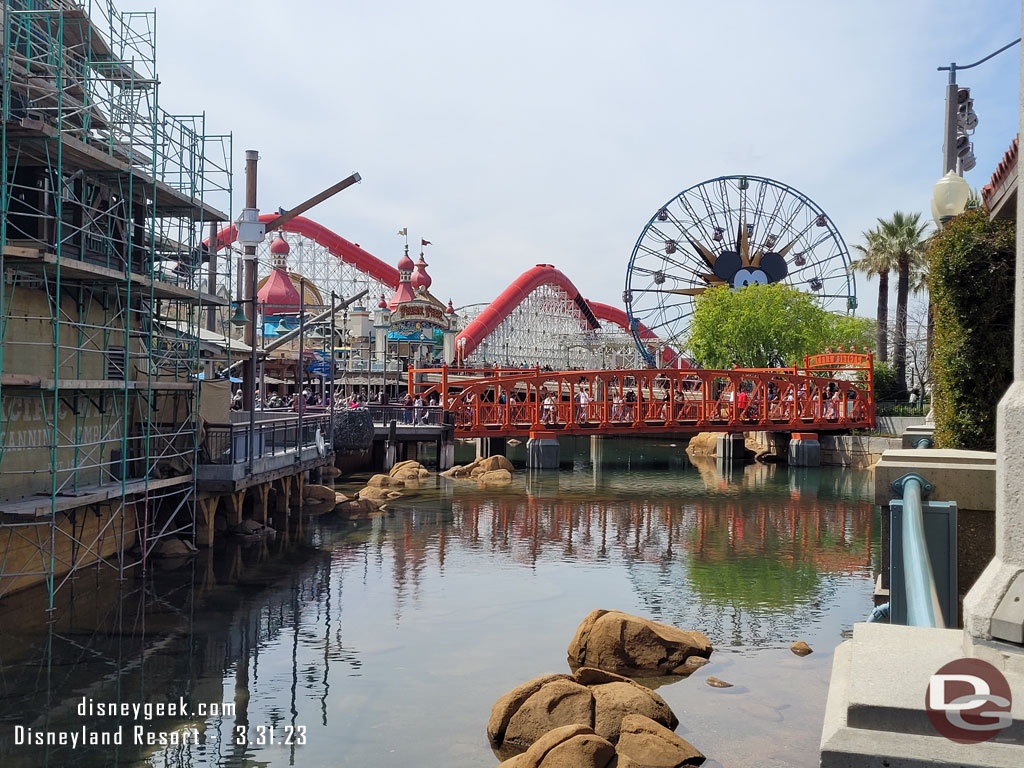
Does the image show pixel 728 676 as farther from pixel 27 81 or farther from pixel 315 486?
pixel 315 486

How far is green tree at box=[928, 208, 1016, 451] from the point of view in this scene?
26.3ft

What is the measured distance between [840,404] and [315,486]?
31.6 meters

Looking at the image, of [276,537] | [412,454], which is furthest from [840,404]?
[276,537]

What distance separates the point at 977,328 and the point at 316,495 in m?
25.2

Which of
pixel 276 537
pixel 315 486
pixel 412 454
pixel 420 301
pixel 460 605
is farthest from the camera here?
pixel 420 301

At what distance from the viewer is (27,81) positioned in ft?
57.5

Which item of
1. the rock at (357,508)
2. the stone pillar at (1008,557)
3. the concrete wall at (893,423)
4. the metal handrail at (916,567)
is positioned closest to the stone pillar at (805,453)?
the concrete wall at (893,423)

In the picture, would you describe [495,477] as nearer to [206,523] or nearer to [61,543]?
[206,523]

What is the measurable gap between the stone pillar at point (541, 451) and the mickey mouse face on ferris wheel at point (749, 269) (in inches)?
1097

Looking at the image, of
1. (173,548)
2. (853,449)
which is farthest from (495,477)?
(853,449)

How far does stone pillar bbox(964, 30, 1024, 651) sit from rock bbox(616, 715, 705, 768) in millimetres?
8630

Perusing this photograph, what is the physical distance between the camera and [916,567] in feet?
11.6

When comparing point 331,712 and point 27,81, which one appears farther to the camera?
point 27,81

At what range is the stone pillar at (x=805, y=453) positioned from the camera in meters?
48.5
